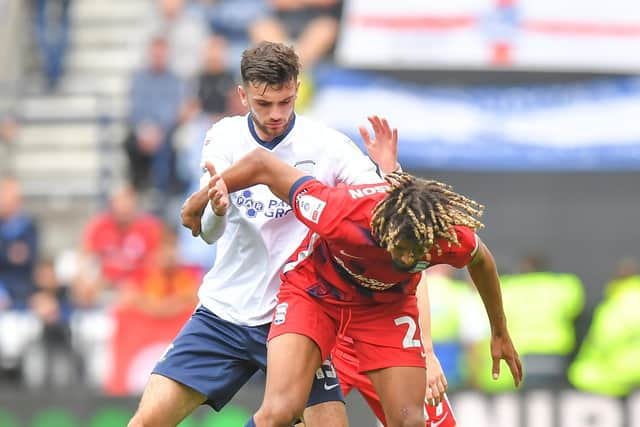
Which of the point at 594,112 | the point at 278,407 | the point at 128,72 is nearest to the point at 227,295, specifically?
the point at 278,407

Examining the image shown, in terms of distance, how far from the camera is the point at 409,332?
6379 millimetres

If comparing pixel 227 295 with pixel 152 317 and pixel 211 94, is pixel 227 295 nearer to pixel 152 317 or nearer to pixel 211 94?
pixel 152 317

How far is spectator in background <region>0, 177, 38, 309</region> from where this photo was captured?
504 inches

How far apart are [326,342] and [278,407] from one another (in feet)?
1.42

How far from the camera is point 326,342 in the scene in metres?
6.27

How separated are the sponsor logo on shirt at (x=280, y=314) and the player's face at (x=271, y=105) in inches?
31.8

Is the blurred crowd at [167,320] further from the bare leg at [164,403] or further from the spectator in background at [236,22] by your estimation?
the bare leg at [164,403]

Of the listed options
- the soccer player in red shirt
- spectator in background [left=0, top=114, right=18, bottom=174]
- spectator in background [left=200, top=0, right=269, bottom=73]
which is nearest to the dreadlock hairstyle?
the soccer player in red shirt

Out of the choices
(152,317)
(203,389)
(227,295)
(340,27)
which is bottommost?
(152,317)

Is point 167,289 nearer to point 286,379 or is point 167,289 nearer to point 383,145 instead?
point 383,145

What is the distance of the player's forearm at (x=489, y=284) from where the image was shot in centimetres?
625

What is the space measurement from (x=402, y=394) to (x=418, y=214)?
2.89 feet

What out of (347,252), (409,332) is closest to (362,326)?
(409,332)

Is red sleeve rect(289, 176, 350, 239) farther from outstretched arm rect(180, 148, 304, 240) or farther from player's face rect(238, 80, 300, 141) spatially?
player's face rect(238, 80, 300, 141)
